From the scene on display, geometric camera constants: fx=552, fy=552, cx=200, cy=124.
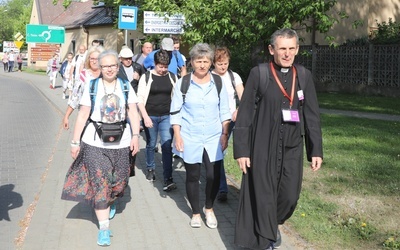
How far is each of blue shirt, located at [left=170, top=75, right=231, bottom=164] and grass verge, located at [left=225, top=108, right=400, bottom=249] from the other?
112 centimetres

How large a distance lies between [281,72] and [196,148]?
1.41 m

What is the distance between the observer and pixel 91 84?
506cm

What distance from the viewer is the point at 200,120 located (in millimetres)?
5402

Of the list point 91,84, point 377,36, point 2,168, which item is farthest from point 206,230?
point 377,36

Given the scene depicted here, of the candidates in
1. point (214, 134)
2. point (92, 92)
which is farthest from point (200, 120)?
point (92, 92)

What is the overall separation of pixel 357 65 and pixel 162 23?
1036 centimetres

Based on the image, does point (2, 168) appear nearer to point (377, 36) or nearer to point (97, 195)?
point (97, 195)

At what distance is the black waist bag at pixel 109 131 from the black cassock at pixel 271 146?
1187 millimetres

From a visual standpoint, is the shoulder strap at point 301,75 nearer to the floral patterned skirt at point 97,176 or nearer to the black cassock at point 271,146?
the black cassock at point 271,146

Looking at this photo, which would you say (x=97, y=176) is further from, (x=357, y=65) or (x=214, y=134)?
(x=357, y=65)

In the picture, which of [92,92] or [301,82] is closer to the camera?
[301,82]

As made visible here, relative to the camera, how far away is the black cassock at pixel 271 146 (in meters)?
4.30

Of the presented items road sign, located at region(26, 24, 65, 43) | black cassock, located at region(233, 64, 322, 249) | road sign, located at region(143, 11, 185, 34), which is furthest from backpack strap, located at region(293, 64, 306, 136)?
road sign, located at region(26, 24, 65, 43)

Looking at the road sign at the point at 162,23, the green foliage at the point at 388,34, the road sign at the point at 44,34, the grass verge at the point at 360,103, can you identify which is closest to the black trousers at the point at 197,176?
the road sign at the point at 162,23
